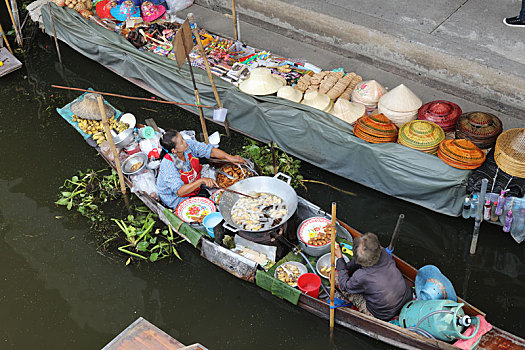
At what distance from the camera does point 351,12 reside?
357 inches

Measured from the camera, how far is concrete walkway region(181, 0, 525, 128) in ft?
25.0

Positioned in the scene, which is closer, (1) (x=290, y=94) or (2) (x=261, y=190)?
(2) (x=261, y=190)

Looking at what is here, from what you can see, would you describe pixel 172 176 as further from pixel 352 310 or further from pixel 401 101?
pixel 401 101

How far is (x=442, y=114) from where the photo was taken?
6.72 metres

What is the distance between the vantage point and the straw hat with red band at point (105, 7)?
388 inches

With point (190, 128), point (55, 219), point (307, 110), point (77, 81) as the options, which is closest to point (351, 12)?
point (307, 110)

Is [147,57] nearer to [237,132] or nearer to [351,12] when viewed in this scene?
[237,132]

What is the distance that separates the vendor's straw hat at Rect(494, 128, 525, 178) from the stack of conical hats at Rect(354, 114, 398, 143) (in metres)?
1.30

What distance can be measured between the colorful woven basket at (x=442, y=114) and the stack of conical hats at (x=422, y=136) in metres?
0.15

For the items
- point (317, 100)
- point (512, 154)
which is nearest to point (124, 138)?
point (317, 100)

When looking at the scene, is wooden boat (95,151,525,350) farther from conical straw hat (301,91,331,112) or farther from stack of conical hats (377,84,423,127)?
stack of conical hats (377,84,423,127)

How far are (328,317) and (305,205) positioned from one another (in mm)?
1402

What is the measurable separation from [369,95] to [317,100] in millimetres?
760

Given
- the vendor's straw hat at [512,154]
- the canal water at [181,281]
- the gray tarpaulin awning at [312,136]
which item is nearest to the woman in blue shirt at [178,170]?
the canal water at [181,281]
